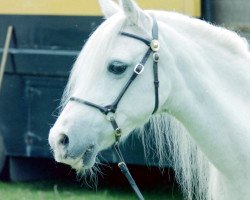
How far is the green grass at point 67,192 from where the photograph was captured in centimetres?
725

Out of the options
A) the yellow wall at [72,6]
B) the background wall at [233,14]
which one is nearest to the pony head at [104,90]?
the background wall at [233,14]

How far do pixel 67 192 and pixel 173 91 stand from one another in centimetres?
393

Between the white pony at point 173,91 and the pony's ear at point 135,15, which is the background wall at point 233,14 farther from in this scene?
the pony's ear at point 135,15

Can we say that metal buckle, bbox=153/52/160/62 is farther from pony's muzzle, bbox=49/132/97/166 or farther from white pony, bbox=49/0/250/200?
pony's muzzle, bbox=49/132/97/166

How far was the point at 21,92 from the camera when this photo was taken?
723 centimetres

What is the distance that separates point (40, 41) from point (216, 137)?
10.8 ft

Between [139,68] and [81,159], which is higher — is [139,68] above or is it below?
above

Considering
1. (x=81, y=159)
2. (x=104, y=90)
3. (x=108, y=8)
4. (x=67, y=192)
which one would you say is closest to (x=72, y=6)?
→ (x=67, y=192)

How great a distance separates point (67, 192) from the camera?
7562mm

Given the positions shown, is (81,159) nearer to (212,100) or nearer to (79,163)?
(79,163)

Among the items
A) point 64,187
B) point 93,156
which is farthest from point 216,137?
point 64,187

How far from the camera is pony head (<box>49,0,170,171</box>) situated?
3566 millimetres

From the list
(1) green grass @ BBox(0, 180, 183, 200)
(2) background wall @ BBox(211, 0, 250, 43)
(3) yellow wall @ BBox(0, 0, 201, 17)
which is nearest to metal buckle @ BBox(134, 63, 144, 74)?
(2) background wall @ BBox(211, 0, 250, 43)

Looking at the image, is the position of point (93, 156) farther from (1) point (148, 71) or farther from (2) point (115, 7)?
(2) point (115, 7)
